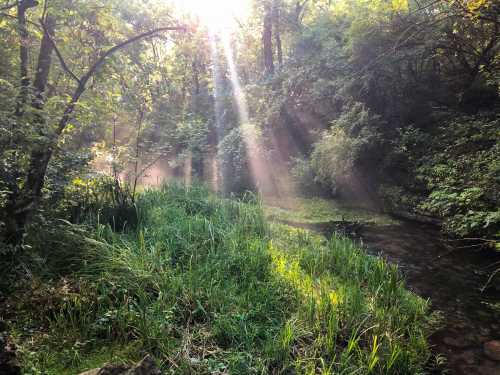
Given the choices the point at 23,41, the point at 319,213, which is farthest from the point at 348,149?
the point at 23,41

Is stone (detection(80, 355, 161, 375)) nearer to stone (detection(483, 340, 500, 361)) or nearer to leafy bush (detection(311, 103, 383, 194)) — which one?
→ stone (detection(483, 340, 500, 361))

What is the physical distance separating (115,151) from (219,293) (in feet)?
13.7

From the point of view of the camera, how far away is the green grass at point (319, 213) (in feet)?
28.3

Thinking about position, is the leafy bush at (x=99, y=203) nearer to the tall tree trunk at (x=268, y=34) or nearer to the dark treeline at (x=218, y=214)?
the dark treeline at (x=218, y=214)

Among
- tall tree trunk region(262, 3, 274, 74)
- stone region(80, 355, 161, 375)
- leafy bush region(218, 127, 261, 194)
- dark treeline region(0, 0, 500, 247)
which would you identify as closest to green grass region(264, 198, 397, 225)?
dark treeline region(0, 0, 500, 247)

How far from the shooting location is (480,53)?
8.58 meters

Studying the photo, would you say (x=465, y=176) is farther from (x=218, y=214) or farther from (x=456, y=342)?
(x=218, y=214)

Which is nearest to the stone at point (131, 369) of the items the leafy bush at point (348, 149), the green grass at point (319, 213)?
the green grass at point (319, 213)

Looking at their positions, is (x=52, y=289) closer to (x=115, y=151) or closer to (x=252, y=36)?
(x=115, y=151)

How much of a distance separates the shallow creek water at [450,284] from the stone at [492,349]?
0.04m

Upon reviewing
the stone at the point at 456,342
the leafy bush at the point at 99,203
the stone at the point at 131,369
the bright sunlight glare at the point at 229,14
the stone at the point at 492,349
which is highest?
the bright sunlight glare at the point at 229,14

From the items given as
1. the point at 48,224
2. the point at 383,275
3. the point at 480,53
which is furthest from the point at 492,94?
the point at 48,224

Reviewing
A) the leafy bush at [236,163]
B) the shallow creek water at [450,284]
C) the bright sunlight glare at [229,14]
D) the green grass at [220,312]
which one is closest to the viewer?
the green grass at [220,312]

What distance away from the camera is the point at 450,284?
4.78 meters
